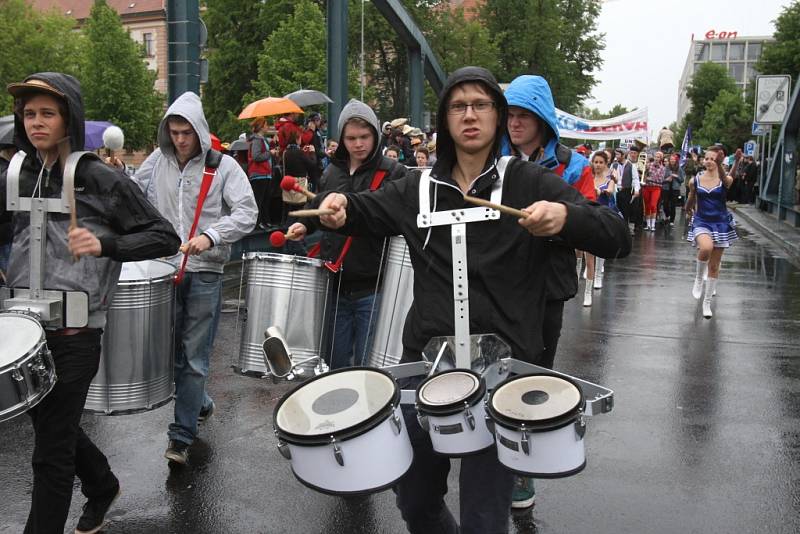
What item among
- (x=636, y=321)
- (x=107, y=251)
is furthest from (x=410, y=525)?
(x=636, y=321)

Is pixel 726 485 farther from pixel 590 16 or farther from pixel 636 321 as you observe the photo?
pixel 590 16

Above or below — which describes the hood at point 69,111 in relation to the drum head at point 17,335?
above

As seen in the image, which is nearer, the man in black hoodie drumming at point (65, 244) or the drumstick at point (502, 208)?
the drumstick at point (502, 208)

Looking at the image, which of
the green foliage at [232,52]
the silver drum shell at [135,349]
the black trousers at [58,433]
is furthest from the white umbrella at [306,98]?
the green foliage at [232,52]

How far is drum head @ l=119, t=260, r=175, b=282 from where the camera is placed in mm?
4258

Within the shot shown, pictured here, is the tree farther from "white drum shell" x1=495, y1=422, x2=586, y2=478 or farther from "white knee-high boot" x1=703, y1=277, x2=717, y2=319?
"white drum shell" x1=495, y1=422, x2=586, y2=478

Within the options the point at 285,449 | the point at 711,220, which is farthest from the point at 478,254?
the point at 711,220

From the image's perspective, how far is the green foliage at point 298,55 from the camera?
41656 mm

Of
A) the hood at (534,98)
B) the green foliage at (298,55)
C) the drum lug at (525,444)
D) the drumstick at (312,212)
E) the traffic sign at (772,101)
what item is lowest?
the drum lug at (525,444)

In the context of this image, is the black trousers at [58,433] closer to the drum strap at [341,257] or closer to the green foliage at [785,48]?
the drum strap at [341,257]

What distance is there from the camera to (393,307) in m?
4.37

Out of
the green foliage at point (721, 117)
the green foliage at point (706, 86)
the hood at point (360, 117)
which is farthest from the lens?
the green foliage at point (706, 86)

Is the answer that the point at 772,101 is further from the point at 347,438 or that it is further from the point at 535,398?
the point at 347,438

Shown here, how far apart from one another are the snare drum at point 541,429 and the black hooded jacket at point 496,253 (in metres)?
0.30
